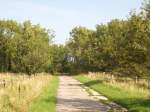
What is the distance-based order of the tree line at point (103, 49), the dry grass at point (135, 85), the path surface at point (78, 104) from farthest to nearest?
the tree line at point (103, 49), the dry grass at point (135, 85), the path surface at point (78, 104)

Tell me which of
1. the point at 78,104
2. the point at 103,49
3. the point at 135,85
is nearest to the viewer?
the point at 78,104

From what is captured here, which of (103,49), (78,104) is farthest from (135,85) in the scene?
(103,49)

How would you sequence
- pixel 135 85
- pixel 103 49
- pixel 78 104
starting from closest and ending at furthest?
pixel 78 104 < pixel 135 85 < pixel 103 49

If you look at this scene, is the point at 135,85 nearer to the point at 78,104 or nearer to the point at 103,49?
the point at 78,104

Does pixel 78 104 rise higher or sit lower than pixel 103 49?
lower

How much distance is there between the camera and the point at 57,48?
133625mm

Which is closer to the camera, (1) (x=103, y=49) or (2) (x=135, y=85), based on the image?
(2) (x=135, y=85)

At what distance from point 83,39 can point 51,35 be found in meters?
23.2

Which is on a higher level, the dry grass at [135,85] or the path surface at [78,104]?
the dry grass at [135,85]

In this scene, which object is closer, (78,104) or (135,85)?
(78,104)

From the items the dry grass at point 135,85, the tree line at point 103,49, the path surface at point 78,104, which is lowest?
the path surface at point 78,104

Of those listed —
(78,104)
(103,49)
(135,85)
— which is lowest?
(78,104)

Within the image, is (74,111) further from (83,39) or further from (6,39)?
(83,39)

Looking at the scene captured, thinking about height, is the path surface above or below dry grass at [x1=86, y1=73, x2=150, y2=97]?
below
